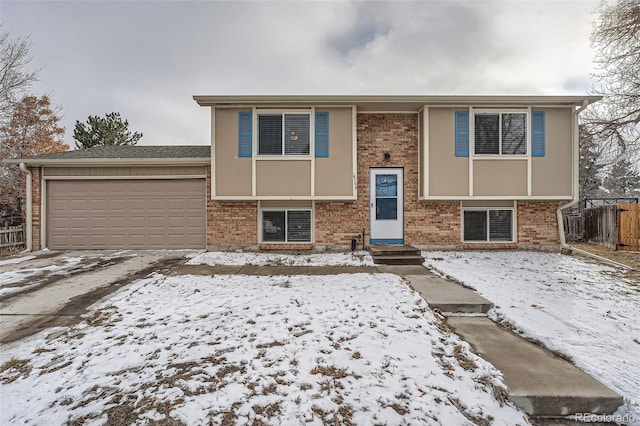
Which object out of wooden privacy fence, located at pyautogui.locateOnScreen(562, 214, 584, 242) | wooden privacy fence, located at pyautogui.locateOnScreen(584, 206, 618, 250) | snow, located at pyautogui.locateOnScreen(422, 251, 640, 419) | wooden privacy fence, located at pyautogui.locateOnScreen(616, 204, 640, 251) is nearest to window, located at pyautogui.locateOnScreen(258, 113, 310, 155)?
snow, located at pyautogui.locateOnScreen(422, 251, 640, 419)

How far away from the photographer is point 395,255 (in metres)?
7.29

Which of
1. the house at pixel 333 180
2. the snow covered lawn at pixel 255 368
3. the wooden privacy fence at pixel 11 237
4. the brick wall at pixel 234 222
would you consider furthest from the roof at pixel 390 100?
the wooden privacy fence at pixel 11 237

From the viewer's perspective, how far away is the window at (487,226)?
8.51 m

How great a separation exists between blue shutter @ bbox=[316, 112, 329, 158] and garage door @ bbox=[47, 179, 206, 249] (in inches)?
151

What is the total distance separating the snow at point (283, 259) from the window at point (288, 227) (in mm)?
719

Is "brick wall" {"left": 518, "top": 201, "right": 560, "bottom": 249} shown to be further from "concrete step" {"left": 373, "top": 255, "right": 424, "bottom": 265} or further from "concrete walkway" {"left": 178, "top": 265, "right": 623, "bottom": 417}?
"concrete walkway" {"left": 178, "top": 265, "right": 623, "bottom": 417}

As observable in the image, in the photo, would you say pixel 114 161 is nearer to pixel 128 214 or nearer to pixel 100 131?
pixel 128 214

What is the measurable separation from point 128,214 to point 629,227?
15.9 meters

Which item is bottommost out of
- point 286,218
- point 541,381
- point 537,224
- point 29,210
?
point 541,381

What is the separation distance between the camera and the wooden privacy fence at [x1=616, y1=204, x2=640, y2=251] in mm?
8523

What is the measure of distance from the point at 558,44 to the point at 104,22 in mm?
15281

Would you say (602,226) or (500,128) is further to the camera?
(602,226)

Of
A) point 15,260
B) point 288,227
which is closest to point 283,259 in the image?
point 288,227

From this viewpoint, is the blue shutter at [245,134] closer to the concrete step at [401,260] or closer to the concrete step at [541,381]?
the concrete step at [401,260]
